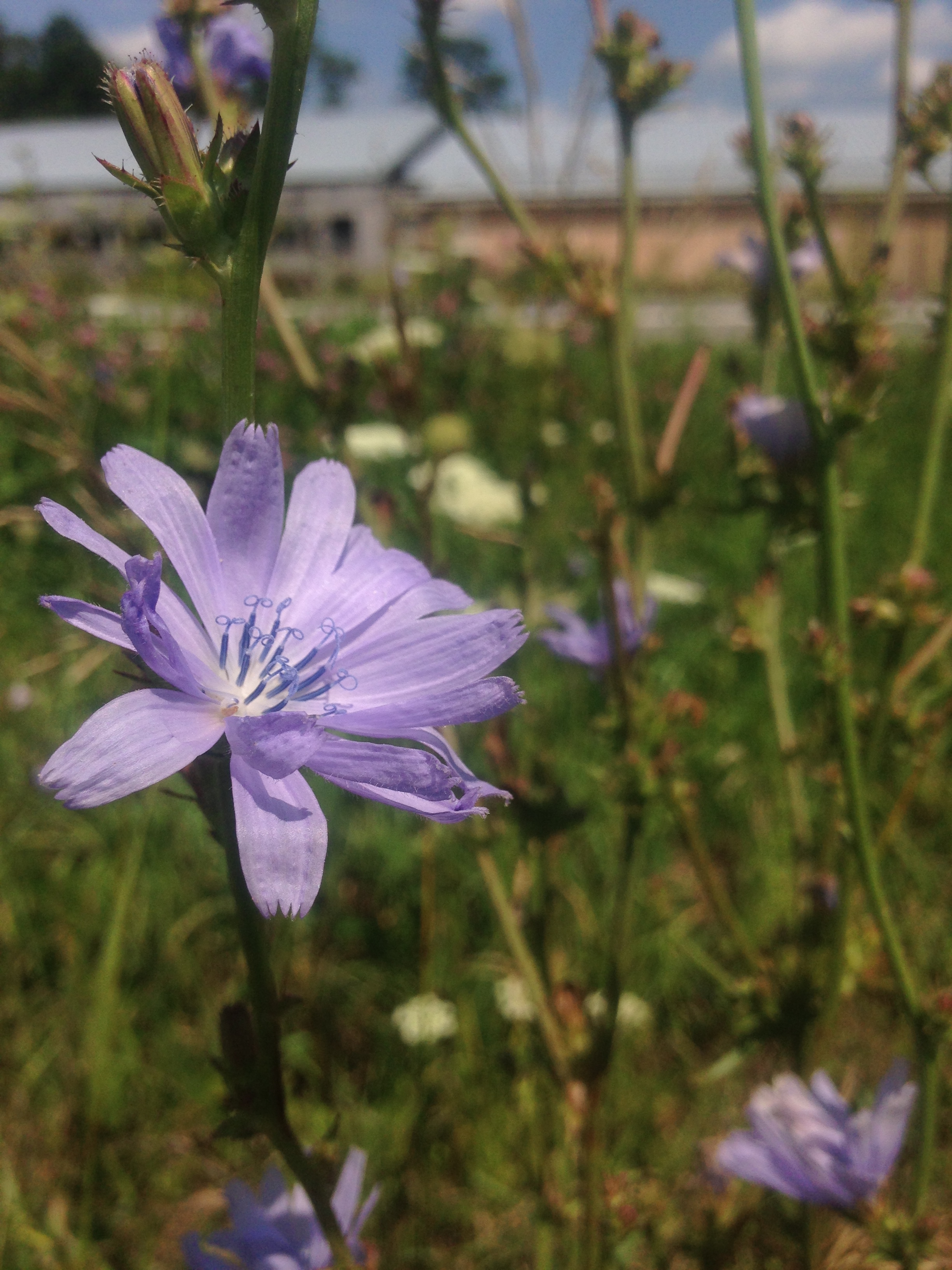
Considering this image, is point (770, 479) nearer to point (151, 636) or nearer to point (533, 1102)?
point (151, 636)

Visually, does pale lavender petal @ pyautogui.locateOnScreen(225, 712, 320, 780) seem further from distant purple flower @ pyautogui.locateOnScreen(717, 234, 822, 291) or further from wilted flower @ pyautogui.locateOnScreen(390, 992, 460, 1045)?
distant purple flower @ pyautogui.locateOnScreen(717, 234, 822, 291)

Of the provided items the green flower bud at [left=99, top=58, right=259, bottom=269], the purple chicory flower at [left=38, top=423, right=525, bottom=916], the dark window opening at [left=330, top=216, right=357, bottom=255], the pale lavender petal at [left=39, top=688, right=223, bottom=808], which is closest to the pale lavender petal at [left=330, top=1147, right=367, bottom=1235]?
the purple chicory flower at [left=38, top=423, right=525, bottom=916]

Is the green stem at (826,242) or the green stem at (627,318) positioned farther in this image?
the green stem at (627,318)

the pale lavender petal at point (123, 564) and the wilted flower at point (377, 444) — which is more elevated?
the pale lavender petal at point (123, 564)

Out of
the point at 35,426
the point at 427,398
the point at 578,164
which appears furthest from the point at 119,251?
the point at 578,164

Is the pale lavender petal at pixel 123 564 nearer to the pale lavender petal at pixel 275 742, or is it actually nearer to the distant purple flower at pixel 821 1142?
the pale lavender petal at pixel 275 742

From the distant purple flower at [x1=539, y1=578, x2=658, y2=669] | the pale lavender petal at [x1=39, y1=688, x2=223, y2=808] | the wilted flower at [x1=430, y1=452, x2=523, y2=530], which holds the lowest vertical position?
the wilted flower at [x1=430, y1=452, x2=523, y2=530]

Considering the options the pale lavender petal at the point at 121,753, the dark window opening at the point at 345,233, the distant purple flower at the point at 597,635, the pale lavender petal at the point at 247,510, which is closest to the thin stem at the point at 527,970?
the distant purple flower at the point at 597,635
